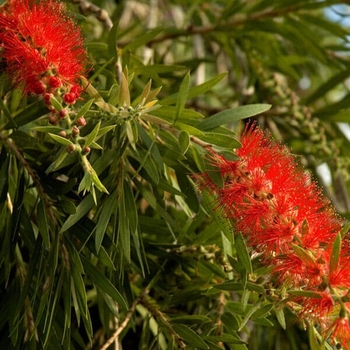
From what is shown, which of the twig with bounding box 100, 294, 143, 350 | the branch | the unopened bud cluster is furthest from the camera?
the branch

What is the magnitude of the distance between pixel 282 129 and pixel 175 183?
1.90ft

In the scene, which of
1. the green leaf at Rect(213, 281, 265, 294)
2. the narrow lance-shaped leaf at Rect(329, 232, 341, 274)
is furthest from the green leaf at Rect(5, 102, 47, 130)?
the narrow lance-shaped leaf at Rect(329, 232, 341, 274)

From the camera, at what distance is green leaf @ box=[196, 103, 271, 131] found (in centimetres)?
82

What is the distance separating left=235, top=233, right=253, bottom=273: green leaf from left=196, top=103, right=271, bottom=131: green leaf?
138 millimetres

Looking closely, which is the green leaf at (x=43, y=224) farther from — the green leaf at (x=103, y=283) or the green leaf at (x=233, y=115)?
the green leaf at (x=233, y=115)

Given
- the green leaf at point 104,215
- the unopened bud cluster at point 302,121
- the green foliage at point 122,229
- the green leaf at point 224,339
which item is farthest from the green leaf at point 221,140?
the unopened bud cluster at point 302,121

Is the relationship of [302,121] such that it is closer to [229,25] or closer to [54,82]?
[229,25]

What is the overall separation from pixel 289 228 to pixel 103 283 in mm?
228

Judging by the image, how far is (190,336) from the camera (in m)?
0.82

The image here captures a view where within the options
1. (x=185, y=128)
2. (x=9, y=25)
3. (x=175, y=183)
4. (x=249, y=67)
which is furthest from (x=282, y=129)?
(x=9, y=25)

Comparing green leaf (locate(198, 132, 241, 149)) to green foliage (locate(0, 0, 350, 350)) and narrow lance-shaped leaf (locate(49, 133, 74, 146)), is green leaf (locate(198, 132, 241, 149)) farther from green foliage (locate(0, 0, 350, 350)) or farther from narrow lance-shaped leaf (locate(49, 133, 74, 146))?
narrow lance-shaped leaf (locate(49, 133, 74, 146))

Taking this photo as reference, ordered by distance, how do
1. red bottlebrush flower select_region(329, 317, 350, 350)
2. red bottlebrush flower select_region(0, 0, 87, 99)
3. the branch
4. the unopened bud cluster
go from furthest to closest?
the branch → the unopened bud cluster → red bottlebrush flower select_region(0, 0, 87, 99) → red bottlebrush flower select_region(329, 317, 350, 350)

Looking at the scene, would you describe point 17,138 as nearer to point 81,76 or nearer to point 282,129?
point 81,76

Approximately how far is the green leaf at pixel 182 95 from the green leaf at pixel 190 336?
0.24 m
